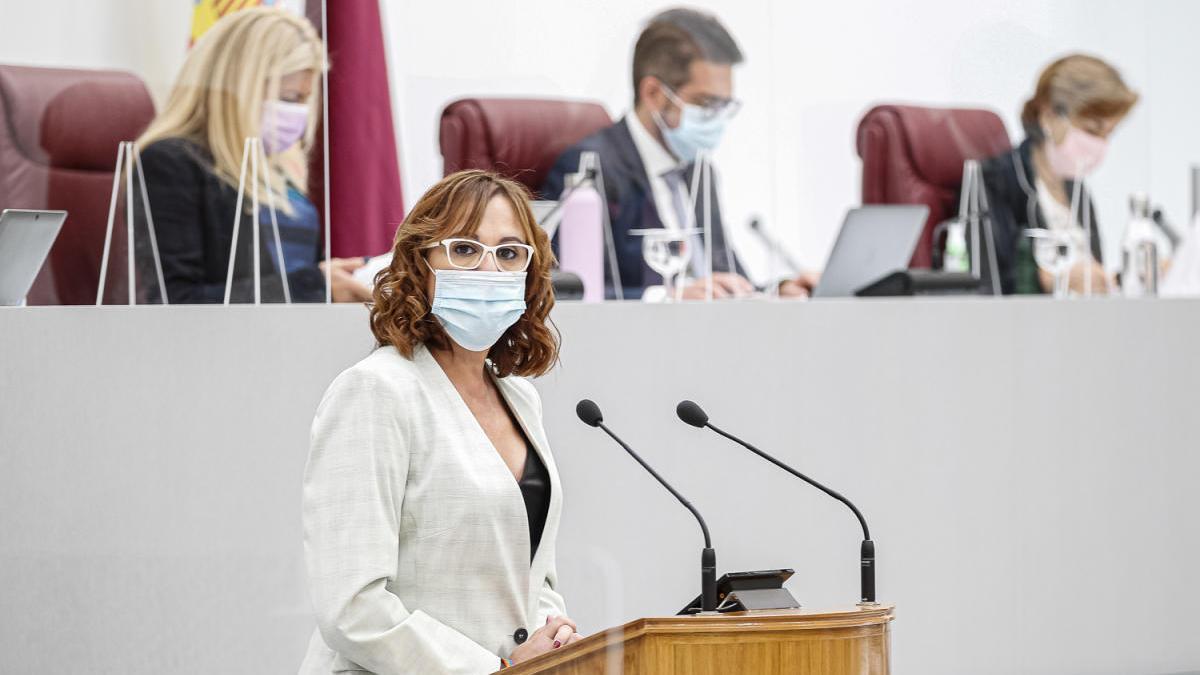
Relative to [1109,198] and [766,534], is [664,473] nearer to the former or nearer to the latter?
[766,534]

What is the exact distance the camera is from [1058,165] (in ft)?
15.1

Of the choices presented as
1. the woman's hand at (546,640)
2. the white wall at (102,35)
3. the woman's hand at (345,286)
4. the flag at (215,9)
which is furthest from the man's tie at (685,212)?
the woman's hand at (546,640)

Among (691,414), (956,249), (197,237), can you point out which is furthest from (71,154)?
(956,249)

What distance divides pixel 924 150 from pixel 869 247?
88 centimetres

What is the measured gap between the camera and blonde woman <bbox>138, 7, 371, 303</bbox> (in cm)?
311

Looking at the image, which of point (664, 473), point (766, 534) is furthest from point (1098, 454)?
point (664, 473)

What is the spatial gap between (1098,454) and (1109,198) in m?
1.12

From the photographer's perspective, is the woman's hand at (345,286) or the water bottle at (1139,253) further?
the water bottle at (1139,253)

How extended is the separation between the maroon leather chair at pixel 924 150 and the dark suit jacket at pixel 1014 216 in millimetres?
60

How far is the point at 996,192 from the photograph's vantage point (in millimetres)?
4559

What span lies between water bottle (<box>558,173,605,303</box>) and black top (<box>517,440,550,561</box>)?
165 cm

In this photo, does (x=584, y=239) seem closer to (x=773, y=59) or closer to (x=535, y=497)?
(x=773, y=59)

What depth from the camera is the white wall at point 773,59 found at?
10.9 ft

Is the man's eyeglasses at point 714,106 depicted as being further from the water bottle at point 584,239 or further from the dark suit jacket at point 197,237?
the dark suit jacket at point 197,237
